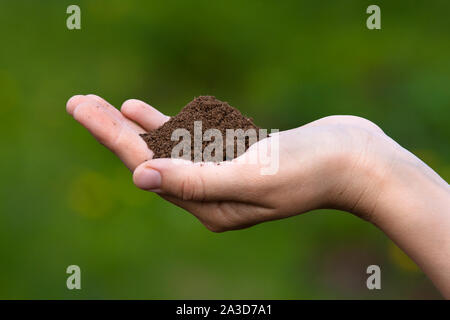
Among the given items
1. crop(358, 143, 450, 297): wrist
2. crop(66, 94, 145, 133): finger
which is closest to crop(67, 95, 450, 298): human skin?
crop(358, 143, 450, 297): wrist

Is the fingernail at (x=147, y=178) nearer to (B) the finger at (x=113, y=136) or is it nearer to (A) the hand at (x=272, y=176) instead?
(A) the hand at (x=272, y=176)

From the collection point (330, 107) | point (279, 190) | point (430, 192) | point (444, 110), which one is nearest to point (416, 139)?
point (444, 110)

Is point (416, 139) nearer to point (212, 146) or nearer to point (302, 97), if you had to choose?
point (302, 97)

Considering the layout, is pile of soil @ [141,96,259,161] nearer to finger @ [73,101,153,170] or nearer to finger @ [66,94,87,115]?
finger @ [73,101,153,170]

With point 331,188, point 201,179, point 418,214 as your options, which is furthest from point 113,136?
point 418,214

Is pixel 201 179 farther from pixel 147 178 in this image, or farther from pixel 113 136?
pixel 113 136

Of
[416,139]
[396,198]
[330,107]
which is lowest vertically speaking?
[396,198]

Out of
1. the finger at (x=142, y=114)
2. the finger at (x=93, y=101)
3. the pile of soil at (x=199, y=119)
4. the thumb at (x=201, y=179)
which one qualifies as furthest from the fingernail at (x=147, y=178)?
the finger at (x=142, y=114)
